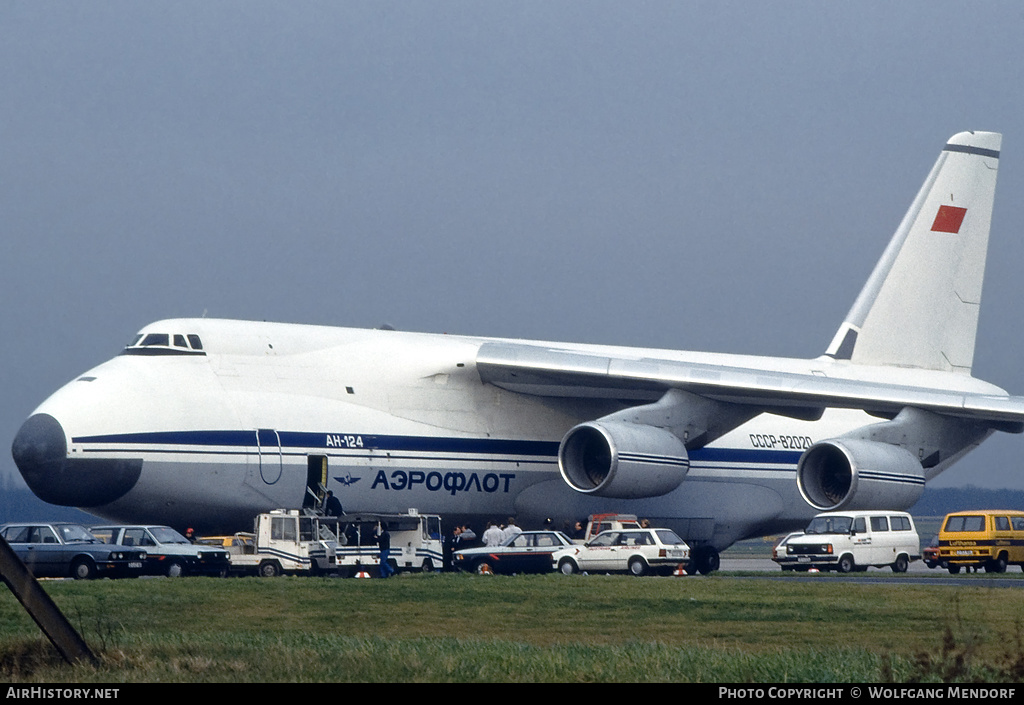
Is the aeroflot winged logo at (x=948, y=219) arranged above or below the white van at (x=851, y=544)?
above

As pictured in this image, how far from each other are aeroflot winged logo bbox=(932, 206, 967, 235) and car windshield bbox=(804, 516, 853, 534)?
7.06 metres

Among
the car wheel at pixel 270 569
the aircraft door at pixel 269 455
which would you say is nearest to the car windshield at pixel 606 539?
the car wheel at pixel 270 569

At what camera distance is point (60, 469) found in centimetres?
2133

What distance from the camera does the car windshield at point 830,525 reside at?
92.2 ft

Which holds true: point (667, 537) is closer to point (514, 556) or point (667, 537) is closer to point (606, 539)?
point (606, 539)

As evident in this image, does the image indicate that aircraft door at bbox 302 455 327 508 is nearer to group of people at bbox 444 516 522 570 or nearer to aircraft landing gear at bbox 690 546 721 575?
group of people at bbox 444 516 522 570

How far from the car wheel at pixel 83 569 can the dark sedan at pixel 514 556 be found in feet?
18.8

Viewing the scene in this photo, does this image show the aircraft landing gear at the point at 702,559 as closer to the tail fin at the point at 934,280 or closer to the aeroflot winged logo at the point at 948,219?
the tail fin at the point at 934,280

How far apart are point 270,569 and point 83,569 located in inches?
111

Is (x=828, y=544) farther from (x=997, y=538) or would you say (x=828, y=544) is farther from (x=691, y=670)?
(x=691, y=670)

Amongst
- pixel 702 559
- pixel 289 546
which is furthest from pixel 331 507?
pixel 702 559

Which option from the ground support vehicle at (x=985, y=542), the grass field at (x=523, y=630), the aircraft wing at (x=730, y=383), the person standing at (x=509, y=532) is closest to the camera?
the grass field at (x=523, y=630)

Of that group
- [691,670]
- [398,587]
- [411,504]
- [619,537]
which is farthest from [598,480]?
[691,670]

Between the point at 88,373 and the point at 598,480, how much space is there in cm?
834
